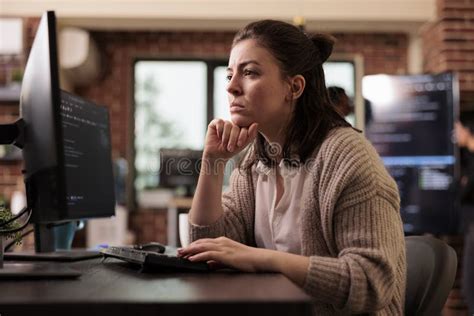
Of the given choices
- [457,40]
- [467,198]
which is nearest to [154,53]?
[457,40]

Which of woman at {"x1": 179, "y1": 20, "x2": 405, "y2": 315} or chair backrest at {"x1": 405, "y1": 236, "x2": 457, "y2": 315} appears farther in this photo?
chair backrest at {"x1": 405, "y1": 236, "x2": 457, "y2": 315}

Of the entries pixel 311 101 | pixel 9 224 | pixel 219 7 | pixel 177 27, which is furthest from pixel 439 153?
pixel 9 224

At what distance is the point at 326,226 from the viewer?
3.79ft

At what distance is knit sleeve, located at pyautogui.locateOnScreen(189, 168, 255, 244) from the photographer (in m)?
1.38

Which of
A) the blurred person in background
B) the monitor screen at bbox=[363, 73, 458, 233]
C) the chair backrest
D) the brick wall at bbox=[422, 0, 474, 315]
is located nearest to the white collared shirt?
the chair backrest

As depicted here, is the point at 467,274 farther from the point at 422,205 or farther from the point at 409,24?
the point at 409,24

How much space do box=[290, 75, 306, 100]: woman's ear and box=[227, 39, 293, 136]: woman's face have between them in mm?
34

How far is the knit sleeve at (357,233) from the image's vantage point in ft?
3.34

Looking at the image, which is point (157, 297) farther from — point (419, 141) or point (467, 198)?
point (419, 141)

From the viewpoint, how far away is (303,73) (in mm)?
1384

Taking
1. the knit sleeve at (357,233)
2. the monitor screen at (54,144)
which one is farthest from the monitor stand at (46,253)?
the knit sleeve at (357,233)

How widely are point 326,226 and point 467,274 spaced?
3.08 m

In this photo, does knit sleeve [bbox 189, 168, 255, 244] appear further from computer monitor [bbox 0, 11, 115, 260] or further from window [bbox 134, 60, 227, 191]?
window [bbox 134, 60, 227, 191]

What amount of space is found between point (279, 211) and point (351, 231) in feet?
0.85
